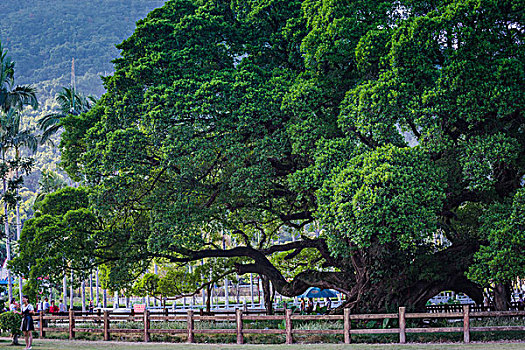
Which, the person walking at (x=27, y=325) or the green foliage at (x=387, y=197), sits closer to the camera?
the green foliage at (x=387, y=197)

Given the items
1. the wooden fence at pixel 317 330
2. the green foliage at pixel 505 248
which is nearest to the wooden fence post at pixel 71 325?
the wooden fence at pixel 317 330

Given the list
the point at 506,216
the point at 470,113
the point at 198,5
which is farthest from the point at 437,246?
the point at 198,5

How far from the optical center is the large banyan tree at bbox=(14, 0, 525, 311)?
59.2 feet

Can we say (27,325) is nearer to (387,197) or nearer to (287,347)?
(287,347)

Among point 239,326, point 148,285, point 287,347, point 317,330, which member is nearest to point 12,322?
point 239,326

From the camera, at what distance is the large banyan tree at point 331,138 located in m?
18.0

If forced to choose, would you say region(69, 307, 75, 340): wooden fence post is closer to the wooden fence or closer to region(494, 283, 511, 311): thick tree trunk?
the wooden fence

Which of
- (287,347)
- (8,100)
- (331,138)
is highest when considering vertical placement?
(8,100)

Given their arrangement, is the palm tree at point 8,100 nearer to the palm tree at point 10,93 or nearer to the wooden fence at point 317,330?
the palm tree at point 10,93

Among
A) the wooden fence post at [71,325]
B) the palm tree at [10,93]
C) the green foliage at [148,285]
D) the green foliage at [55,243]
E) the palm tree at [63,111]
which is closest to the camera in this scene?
the wooden fence post at [71,325]

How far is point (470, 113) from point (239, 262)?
1345cm

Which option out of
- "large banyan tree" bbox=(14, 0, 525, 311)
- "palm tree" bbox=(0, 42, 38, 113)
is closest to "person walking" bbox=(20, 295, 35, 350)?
"large banyan tree" bbox=(14, 0, 525, 311)

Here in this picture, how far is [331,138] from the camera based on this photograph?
838 inches

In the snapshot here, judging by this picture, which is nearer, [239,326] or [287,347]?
[287,347]
